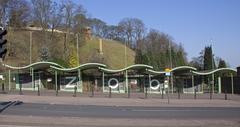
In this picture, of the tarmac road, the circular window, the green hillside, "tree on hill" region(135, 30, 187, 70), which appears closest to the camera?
the tarmac road

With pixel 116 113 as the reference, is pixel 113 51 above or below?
above

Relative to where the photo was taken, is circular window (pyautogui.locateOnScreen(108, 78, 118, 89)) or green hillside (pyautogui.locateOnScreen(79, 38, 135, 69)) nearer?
circular window (pyautogui.locateOnScreen(108, 78, 118, 89))

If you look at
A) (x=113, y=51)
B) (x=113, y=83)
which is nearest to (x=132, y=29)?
(x=113, y=51)

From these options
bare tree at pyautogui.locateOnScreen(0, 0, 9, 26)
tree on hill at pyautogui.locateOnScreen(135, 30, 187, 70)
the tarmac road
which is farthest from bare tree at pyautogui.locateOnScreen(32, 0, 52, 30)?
the tarmac road

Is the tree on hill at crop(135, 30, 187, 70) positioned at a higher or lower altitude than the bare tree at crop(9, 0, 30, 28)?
lower

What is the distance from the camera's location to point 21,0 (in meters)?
87.5

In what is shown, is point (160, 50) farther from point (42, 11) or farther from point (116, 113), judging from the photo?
point (116, 113)

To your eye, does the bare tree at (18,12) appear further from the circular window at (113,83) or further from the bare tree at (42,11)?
the circular window at (113,83)

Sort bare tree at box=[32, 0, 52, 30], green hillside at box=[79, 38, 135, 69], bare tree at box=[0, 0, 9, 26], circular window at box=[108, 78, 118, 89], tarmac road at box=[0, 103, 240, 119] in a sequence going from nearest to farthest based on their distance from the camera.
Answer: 1. tarmac road at box=[0, 103, 240, 119]
2. circular window at box=[108, 78, 118, 89]
3. bare tree at box=[32, 0, 52, 30]
4. bare tree at box=[0, 0, 9, 26]
5. green hillside at box=[79, 38, 135, 69]

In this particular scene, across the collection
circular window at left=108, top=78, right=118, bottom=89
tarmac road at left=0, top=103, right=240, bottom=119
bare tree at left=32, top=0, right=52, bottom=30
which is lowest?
tarmac road at left=0, top=103, right=240, bottom=119

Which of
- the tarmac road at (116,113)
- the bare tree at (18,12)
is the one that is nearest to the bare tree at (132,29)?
the bare tree at (18,12)

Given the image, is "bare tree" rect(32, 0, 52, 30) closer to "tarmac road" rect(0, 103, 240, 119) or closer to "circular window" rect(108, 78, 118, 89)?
"circular window" rect(108, 78, 118, 89)

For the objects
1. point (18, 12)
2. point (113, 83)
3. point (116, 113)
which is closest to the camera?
point (116, 113)

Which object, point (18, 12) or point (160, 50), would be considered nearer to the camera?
point (18, 12)
